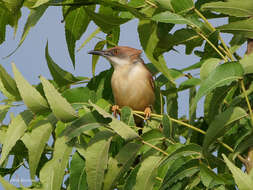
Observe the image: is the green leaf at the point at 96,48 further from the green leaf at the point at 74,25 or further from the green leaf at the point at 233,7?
the green leaf at the point at 233,7

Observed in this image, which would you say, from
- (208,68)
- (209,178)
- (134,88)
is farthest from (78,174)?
(134,88)

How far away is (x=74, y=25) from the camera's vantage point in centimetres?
435

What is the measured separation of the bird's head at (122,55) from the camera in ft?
19.6

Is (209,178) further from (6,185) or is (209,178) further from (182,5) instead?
(6,185)

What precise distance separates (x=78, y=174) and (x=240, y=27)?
1.55 metres

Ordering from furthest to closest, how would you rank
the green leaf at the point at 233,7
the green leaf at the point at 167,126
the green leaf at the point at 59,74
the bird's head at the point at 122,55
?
1. the bird's head at the point at 122,55
2. the green leaf at the point at 59,74
3. the green leaf at the point at 233,7
4. the green leaf at the point at 167,126

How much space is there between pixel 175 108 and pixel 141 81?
5.63ft

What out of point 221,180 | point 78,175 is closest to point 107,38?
point 78,175

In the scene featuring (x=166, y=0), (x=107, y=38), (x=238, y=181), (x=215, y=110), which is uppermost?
(x=166, y=0)

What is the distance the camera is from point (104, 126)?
120 inches

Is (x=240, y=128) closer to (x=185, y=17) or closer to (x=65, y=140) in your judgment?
(x=185, y=17)

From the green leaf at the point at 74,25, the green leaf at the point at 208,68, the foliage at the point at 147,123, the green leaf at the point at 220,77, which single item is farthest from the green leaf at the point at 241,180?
the green leaf at the point at 74,25

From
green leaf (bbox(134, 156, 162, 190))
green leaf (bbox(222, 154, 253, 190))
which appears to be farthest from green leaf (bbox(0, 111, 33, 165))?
green leaf (bbox(222, 154, 253, 190))

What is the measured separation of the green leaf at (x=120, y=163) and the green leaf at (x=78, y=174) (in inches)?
9.5
